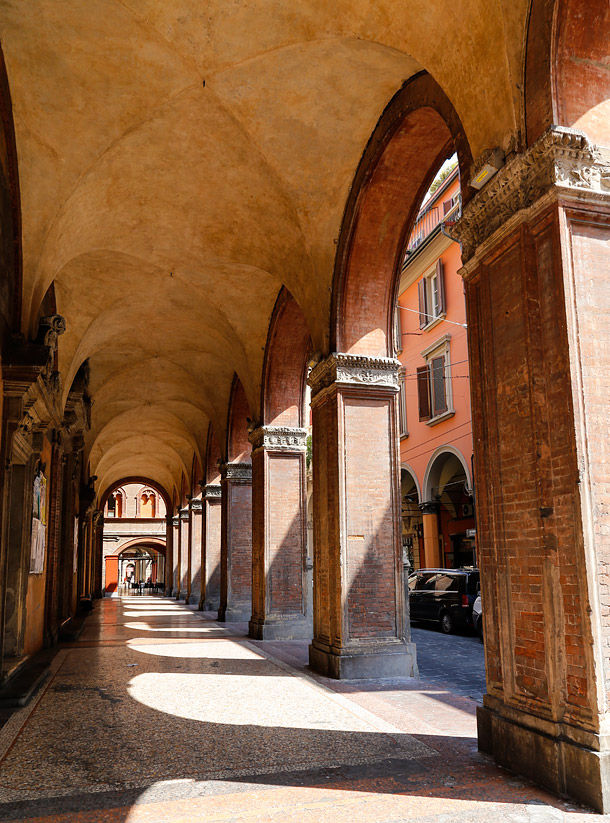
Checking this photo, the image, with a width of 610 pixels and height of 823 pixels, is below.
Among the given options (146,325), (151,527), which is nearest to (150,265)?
(146,325)

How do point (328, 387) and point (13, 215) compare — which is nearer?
point (13, 215)

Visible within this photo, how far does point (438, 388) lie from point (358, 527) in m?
13.0

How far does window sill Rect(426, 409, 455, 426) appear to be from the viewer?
2019 centimetres

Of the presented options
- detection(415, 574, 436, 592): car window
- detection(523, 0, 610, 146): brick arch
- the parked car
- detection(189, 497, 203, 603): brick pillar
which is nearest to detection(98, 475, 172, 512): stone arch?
detection(189, 497, 203, 603): brick pillar

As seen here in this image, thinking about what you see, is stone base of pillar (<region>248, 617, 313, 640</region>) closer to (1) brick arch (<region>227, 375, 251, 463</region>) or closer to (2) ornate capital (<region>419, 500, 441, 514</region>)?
(1) brick arch (<region>227, 375, 251, 463</region>)

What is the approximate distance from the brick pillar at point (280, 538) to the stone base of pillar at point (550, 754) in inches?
310

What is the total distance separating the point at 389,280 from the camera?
30.6ft

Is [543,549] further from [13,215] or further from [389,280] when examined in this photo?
[13,215]

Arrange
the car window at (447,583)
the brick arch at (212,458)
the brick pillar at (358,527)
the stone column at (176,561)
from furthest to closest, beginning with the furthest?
the stone column at (176,561) → the brick arch at (212,458) → the car window at (447,583) → the brick pillar at (358,527)

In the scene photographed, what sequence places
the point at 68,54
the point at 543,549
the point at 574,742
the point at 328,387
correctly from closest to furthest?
the point at 574,742 < the point at 543,549 < the point at 68,54 < the point at 328,387

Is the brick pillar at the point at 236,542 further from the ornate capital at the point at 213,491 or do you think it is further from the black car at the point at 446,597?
the ornate capital at the point at 213,491

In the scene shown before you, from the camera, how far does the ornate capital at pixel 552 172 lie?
4.53m

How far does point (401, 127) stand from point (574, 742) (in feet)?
21.0

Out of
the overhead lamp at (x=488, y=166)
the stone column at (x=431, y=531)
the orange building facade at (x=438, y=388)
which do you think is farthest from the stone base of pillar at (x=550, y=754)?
the stone column at (x=431, y=531)
